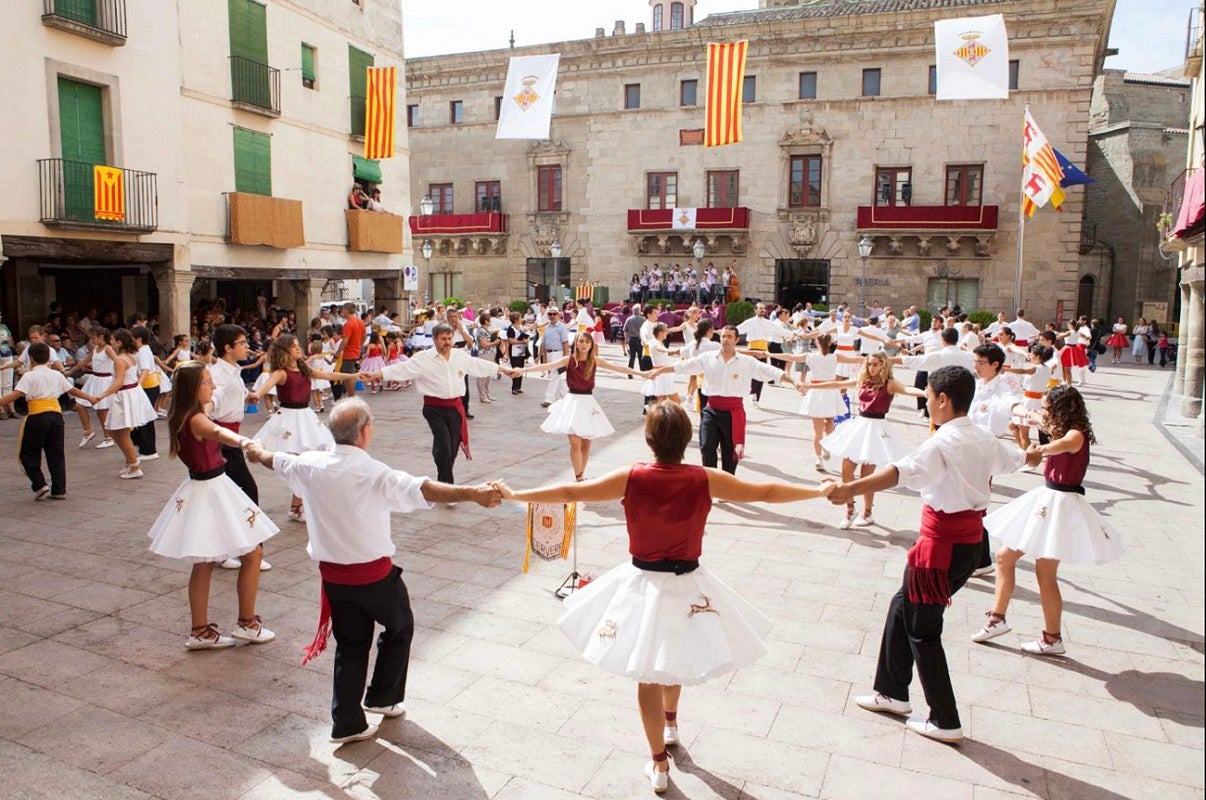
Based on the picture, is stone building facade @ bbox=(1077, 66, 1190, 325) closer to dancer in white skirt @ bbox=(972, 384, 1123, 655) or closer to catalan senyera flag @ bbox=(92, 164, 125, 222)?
dancer in white skirt @ bbox=(972, 384, 1123, 655)

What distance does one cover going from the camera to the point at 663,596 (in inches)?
155

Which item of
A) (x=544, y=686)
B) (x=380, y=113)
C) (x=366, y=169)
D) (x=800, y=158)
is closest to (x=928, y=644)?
(x=544, y=686)

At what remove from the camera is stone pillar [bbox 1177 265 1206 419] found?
55.2ft

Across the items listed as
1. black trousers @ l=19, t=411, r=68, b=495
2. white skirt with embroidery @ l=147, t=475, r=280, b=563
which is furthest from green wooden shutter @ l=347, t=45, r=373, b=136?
white skirt with embroidery @ l=147, t=475, r=280, b=563

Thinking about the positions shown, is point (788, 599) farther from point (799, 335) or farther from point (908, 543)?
point (799, 335)

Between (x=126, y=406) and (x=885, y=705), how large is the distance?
9940 millimetres

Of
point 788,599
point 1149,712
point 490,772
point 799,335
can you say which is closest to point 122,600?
point 490,772

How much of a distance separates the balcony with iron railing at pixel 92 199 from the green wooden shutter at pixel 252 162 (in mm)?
2586

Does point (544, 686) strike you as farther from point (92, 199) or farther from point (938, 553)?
point (92, 199)

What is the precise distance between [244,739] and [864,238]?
3135 cm

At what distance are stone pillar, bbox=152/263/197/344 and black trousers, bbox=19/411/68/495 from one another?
9383mm

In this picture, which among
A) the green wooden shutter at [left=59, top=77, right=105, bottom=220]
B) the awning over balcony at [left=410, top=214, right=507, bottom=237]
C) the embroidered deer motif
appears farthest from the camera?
the awning over balcony at [left=410, top=214, right=507, bottom=237]

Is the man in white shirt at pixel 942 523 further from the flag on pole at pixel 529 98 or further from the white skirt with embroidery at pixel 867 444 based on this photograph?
the flag on pole at pixel 529 98

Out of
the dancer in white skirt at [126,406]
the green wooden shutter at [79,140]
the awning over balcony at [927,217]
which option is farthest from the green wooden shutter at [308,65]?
the awning over balcony at [927,217]
